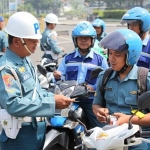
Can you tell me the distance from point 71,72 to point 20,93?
1624mm

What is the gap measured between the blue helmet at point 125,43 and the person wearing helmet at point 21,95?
0.55m

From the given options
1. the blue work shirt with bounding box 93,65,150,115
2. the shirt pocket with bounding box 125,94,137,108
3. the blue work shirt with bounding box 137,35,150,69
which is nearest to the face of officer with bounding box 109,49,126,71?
the blue work shirt with bounding box 93,65,150,115

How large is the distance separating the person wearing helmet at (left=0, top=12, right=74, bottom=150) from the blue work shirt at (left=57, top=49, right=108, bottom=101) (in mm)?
1242

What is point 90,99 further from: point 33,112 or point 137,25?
point 33,112

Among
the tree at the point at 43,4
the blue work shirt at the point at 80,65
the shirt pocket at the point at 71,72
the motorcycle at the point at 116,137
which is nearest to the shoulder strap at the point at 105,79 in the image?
the motorcycle at the point at 116,137

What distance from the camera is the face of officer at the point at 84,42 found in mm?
4301

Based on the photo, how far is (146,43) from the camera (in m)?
4.25

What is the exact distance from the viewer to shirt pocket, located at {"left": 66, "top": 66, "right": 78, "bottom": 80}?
14.0 ft

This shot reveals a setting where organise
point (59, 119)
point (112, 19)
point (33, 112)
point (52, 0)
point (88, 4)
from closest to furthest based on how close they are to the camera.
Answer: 1. point (33, 112)
2. point (59, 119)
3. point (112, 19)
4. point (52, 0)
5. point (88, 4)

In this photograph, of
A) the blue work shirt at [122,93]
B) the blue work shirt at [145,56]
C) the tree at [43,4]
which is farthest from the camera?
the tree at [43,4]

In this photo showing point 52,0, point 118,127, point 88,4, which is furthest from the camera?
point 88,4

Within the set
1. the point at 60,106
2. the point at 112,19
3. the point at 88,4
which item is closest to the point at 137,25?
the point at 60,106

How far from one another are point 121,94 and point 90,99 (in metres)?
1.28

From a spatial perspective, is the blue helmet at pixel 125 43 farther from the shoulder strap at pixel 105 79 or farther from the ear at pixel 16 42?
the ear at pixel 16 42
